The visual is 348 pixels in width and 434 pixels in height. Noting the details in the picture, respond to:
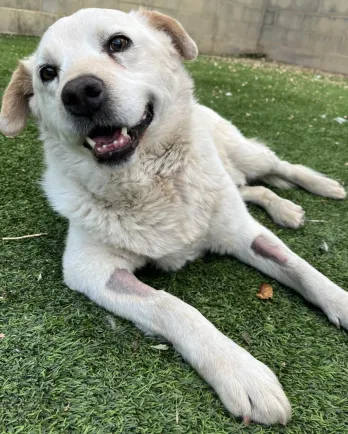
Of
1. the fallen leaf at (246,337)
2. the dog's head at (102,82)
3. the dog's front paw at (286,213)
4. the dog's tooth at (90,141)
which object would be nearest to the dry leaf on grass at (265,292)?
the fallen leaf at (246,337)

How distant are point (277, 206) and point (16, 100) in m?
1.62

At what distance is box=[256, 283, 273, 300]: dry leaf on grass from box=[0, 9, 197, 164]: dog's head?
84 centimetres

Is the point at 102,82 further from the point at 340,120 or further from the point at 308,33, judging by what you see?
the point at 308,33

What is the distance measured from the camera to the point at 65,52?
5.54 feet

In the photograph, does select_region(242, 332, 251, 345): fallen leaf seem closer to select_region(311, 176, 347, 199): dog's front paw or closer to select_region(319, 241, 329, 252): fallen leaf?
select_region(319, 241, 329, 252): fallen leaf

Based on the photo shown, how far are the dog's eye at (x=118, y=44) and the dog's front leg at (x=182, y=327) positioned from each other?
84 centimetres

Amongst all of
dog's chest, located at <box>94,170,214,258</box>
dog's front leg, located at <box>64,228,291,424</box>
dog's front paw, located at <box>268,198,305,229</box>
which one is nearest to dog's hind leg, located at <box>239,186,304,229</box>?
dog's front paw, located at <box>268,198,305,229</box>

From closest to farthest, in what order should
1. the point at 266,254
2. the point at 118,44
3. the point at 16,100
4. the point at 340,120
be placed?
1. the point at 118,44
2. the point at 266,254
3. the point at 16,100
4. the point at 340,120

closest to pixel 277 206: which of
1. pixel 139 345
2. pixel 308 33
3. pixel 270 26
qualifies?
pixel 139 345

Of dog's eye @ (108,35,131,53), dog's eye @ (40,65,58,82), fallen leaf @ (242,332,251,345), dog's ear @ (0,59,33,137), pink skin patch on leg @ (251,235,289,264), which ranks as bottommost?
fallen leaf @ (242,332,251,345)

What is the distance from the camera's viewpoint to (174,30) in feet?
6.60

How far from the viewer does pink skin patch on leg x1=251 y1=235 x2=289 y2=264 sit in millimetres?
1803

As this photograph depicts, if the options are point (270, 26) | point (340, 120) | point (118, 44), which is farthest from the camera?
point (270, 26)

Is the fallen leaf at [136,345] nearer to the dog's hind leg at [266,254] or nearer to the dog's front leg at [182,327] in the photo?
the dog's front leg at [182,327]
